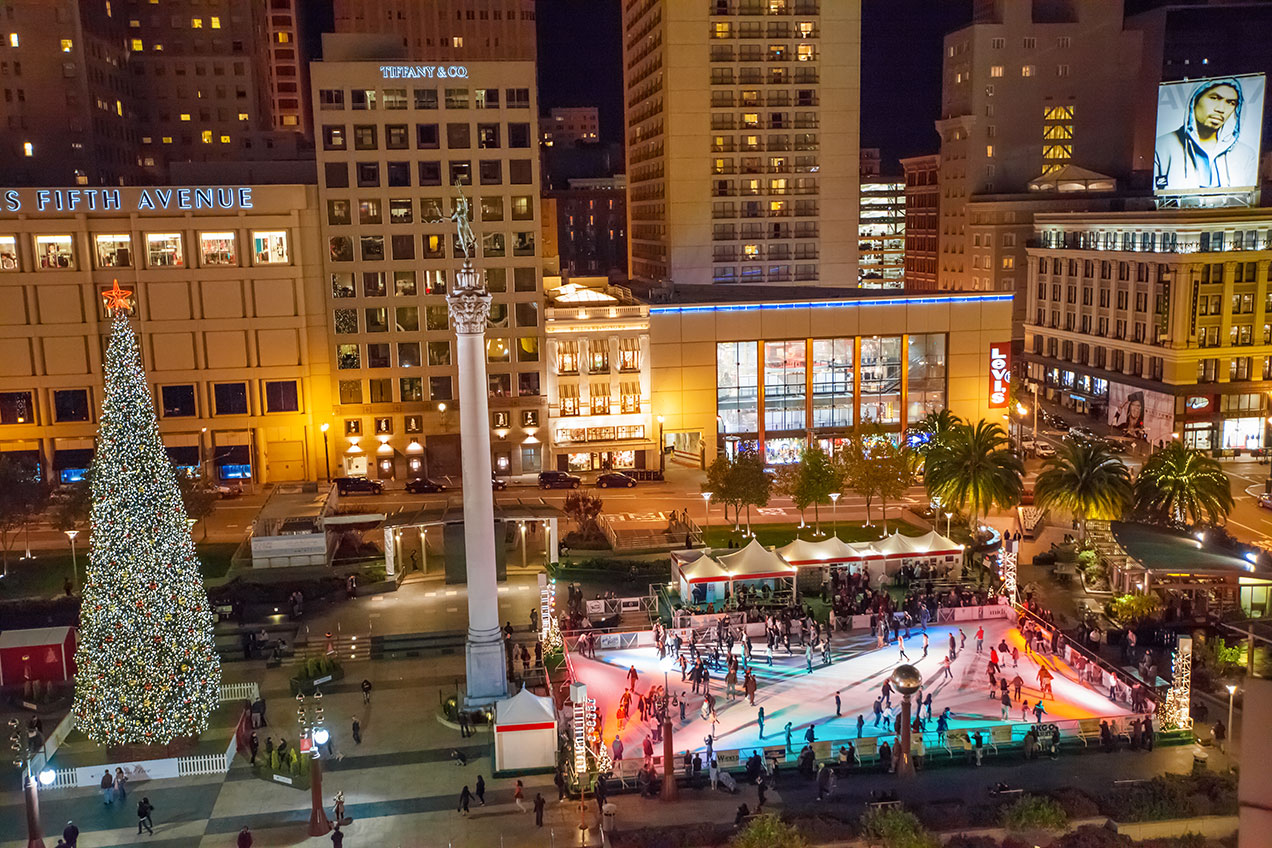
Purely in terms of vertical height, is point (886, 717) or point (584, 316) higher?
point (584, 316)

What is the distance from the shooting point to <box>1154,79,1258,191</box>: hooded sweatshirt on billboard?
84.1 meters

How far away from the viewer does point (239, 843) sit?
2883cm

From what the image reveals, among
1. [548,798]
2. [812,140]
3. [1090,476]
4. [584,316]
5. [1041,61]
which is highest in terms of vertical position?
[1041,61]

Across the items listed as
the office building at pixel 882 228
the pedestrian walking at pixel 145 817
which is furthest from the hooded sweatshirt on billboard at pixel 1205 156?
the pedestrian walking at pixel 145 817

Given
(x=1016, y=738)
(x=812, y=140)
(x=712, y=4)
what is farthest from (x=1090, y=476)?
(x=712, y=4)

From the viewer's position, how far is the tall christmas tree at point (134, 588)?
3278 cm

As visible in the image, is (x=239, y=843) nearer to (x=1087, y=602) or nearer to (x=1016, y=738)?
(x=1016, y=738)

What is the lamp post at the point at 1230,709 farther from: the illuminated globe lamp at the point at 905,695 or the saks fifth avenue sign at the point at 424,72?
the saks fifth avenue sign at the point at 424,72

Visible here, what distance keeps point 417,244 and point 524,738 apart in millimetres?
48845

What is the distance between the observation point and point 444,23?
148 metres

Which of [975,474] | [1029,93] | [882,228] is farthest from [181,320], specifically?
[882,228]

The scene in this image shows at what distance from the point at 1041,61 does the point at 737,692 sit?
102 metres

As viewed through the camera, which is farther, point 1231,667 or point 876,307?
point 876,307

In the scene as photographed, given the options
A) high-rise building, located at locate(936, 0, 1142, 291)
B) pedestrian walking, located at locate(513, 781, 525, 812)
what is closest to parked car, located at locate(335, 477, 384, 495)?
pedestrian walking, located at locate(513, 781, 525, 812)
